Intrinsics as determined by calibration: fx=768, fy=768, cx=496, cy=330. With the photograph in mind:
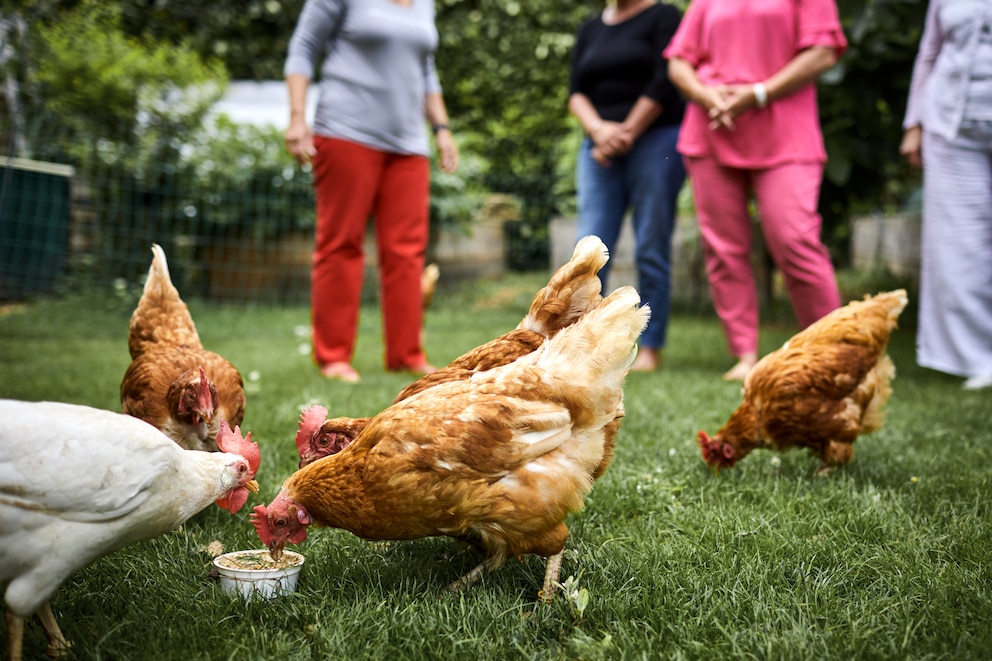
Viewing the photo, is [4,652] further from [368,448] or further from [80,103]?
[80,103]

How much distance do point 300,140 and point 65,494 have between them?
310cm

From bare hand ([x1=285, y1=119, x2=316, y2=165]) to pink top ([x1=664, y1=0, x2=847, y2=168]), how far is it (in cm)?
220

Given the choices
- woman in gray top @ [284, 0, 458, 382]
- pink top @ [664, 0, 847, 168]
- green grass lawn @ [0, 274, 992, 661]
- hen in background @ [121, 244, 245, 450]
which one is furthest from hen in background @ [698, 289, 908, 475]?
woman in gray top @ [284, 0, 458, 382]

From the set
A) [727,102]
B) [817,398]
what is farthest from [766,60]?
[817,398]

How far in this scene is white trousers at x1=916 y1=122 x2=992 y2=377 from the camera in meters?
4.12

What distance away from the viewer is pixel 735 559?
1.97 metres

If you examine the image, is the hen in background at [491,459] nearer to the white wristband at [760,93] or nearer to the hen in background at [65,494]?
the hen in background at [65,494]

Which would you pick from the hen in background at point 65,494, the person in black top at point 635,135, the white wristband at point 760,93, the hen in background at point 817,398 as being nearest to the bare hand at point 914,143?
the white wristband at point 760,93

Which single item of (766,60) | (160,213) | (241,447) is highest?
(766,60)

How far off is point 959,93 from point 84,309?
24.3 ft

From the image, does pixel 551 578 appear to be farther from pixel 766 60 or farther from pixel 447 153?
pixel 447 153

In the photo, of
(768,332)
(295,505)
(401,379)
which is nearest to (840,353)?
(295,505)

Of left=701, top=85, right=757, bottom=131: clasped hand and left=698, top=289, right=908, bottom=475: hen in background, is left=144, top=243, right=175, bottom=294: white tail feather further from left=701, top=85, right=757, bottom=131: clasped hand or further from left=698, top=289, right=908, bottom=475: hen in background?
left=701, top=85, right=757, bottom=131: clasped hand

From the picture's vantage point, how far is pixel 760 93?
3.93 m
